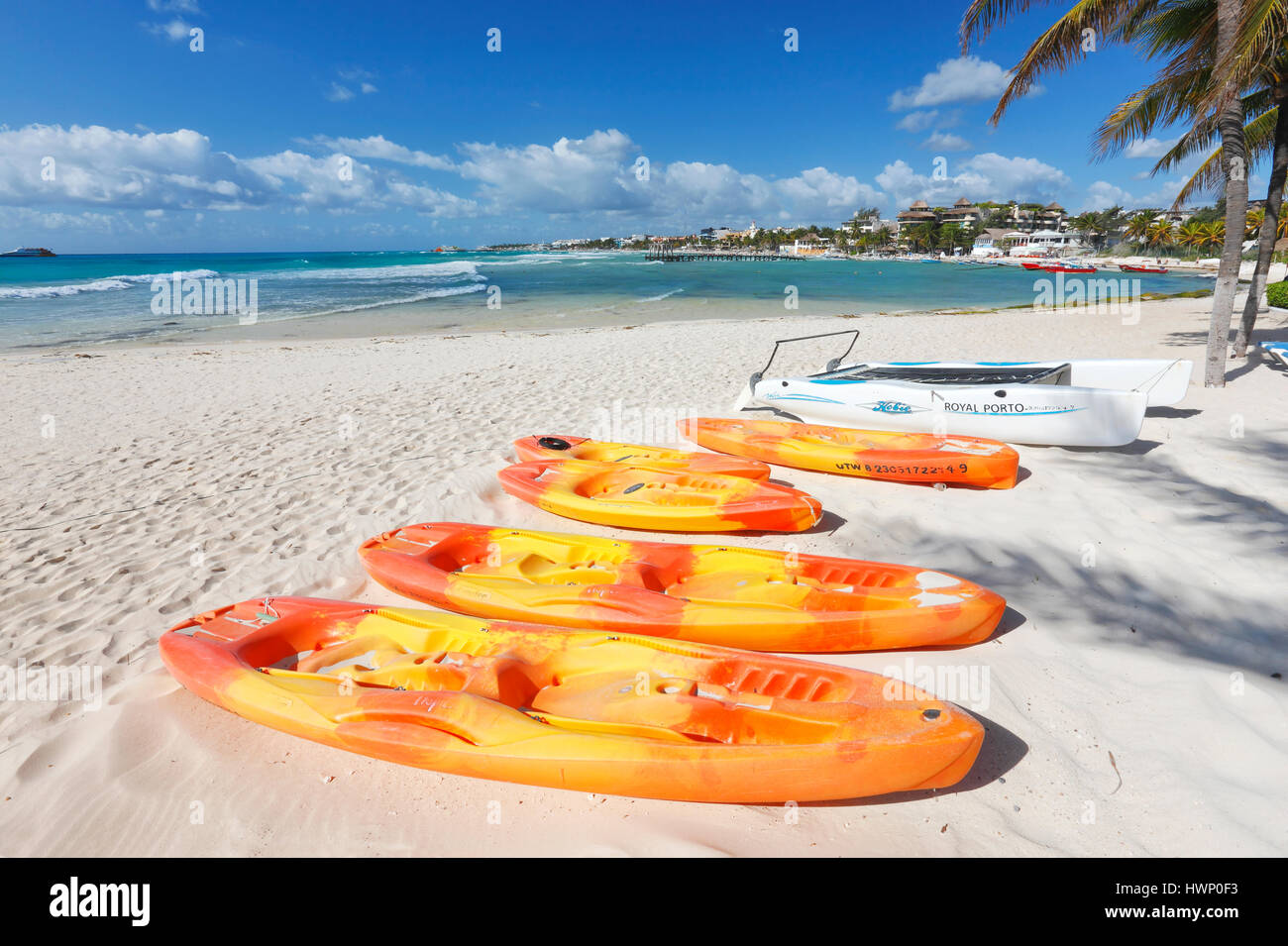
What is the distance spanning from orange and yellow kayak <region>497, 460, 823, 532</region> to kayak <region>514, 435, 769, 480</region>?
5.3 inches

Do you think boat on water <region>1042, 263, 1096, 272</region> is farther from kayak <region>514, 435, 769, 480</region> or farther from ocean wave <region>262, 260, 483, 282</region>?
kayak <region>514, 435, 769, 480</region>

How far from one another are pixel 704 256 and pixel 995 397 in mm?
109701

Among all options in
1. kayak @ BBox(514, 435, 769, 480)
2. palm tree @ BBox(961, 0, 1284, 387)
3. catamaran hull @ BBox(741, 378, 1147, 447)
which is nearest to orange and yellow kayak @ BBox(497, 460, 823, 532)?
kayak @ BBox(514, 435, 769, 480)

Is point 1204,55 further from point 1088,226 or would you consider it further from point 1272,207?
point 1088,226

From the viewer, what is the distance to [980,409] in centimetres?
654

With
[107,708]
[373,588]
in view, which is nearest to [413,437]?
[373,588]

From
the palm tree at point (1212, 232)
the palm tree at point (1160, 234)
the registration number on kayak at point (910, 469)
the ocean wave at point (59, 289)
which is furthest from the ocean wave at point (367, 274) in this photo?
the palm tree at point (1160, 234)

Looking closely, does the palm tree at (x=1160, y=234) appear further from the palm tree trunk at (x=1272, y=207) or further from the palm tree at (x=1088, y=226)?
the palm tree trunk at (x=1272, y=207)

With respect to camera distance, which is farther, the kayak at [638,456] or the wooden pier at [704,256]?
the wooden pier at [704,256]

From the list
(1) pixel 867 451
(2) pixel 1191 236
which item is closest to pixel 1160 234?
(2) pixel 1191 236

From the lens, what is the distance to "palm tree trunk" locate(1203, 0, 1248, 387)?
23.0 feet

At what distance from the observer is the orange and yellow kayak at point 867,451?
532 cm

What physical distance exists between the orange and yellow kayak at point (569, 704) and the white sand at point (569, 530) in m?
0.16
